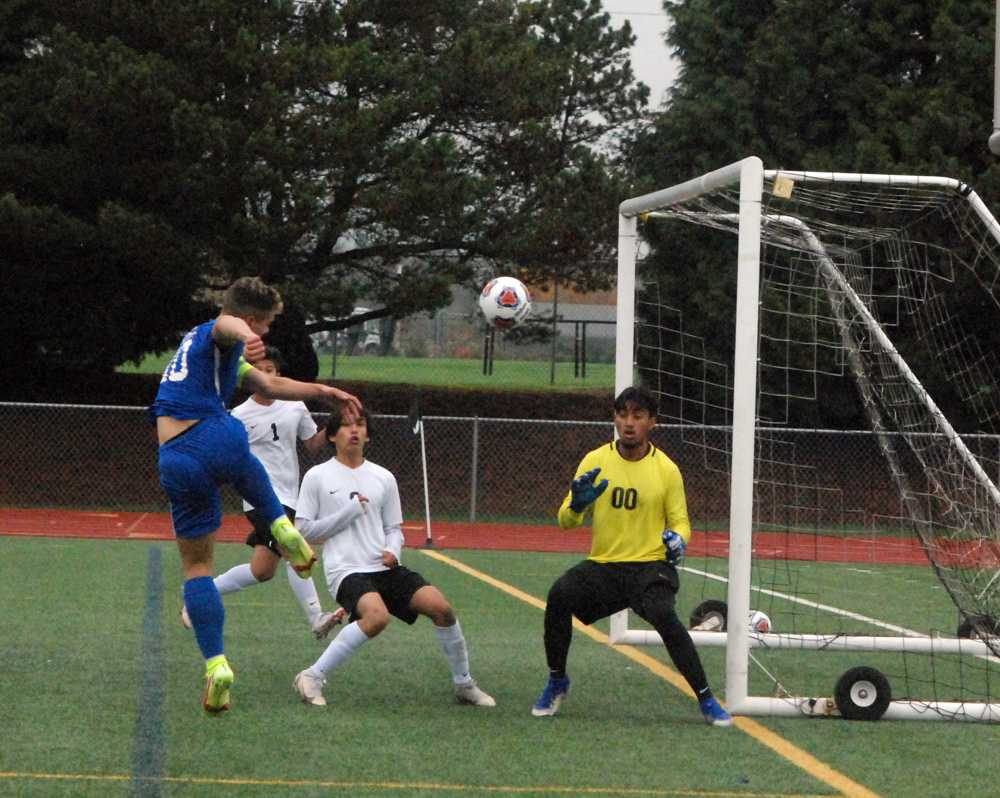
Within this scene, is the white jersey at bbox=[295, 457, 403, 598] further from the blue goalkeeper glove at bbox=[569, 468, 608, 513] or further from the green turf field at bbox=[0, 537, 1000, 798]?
the blue goalkeeper glove at bbox=[569, 468, 608, 513]

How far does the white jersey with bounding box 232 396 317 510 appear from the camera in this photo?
1100cm

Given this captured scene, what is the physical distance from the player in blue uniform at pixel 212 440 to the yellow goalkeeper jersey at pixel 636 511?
1542 mm

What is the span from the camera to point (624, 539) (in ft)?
26.5

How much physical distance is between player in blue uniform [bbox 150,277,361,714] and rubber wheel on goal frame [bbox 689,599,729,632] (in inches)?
168

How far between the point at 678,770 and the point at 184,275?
19444 mm

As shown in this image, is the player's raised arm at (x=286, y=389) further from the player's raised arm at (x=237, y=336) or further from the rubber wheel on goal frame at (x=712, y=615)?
the rubber wheel on goal frame at (x=712, y=615)

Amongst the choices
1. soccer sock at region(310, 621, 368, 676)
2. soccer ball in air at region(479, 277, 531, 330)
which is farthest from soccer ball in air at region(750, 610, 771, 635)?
soccer ball in air at region(479, 277, 531, 330)

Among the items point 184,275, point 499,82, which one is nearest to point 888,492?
point 499,82

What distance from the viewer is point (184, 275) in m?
25.0

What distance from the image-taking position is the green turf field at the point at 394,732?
20.7 ft

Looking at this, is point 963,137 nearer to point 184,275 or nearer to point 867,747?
point 184,275

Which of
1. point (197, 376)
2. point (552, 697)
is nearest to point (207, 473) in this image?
point (197, 376)

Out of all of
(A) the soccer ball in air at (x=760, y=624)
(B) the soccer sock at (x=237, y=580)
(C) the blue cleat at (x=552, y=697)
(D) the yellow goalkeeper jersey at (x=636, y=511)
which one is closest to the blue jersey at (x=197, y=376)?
(D) the yellow goalkeeper jersey at (x=636, y=511)

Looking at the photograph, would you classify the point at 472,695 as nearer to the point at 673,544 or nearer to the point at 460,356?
the point at 673,544
